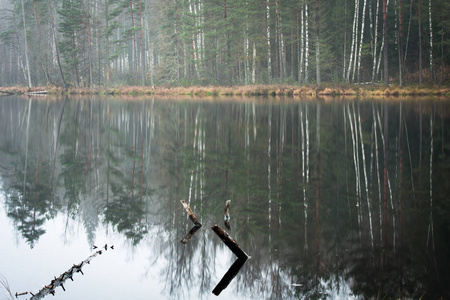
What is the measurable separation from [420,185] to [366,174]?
3.29 feet

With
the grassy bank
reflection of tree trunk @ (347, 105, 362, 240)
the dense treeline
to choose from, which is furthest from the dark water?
the dense treeline

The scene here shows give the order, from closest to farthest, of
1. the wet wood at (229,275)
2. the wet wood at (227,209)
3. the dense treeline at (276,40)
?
the wet wood at (229,275) → the wet wood at (227,209) → the dense treeline at (276,40)

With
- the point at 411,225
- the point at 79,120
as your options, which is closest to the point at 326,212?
the point at 411,225

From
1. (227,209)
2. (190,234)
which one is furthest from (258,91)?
(190,234)

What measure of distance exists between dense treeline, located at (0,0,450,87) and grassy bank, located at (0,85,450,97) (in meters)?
1.07

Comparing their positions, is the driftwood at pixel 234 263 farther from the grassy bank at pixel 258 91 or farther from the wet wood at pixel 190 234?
the grassy bank at pixel 258 91

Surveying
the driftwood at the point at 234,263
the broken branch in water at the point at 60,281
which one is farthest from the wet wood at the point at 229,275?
the broken branch in water at the point at 60,281

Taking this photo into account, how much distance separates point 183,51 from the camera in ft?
162

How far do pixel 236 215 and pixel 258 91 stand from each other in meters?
32.1

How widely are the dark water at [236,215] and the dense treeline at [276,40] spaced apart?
1012 inches

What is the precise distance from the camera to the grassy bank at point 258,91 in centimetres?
3203

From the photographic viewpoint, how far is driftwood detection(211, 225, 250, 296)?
3.72m

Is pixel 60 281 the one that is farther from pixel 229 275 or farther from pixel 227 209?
pixel 227 209

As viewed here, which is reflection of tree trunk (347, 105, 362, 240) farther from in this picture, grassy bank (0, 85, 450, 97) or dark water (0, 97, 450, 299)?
grassy bank (0, 85, 450, 97)
